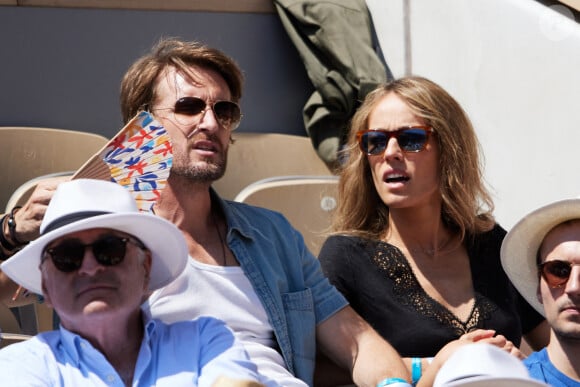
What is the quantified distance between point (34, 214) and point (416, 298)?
1283mm

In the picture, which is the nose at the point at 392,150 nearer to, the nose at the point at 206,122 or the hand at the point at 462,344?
the nose at the point at 206,122

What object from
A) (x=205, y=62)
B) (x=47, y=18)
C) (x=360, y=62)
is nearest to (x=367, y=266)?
(x=205, y=62)

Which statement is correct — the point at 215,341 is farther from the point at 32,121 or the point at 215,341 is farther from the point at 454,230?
the point at 32,121

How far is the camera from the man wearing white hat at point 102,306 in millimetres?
2623

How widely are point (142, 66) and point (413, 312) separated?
3.89 feet

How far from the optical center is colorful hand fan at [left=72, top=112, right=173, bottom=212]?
2.91 m

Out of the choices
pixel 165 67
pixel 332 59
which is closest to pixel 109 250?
pixel 165 67

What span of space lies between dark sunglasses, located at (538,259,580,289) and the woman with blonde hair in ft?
2.00

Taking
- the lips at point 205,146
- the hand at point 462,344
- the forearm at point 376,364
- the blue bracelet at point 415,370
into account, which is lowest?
the blue bracelet at point 415,370

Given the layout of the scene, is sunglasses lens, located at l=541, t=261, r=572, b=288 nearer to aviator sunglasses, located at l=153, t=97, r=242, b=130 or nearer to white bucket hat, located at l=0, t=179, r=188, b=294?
white bucket hat, located at l=0, t=179, r=188, b=294

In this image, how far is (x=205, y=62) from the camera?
11.3 ft

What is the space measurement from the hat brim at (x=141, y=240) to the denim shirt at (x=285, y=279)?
0.37 m

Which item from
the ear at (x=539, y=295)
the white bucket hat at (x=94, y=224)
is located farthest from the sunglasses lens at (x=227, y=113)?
the ear at (x=539, y=295)

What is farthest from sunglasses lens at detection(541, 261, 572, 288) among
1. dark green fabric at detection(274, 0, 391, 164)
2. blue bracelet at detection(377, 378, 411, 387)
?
dark green fabric at detection(274, 0, 391, 164)
